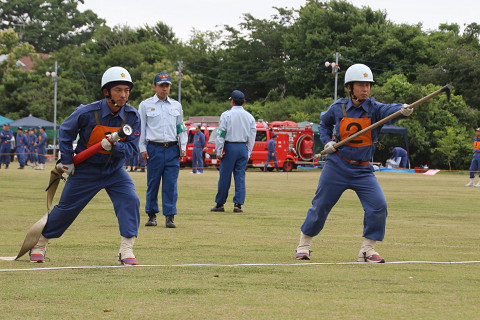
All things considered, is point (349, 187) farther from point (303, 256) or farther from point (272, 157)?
point (272, 157)

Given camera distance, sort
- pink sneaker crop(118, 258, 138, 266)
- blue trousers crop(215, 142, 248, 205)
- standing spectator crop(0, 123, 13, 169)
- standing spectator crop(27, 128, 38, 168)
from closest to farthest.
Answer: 1. pink sneaker crop(118, 258, 138, 266)
2. blue trousers crop(215, 142, 248, 205)
3. standing spectator crop(0, 123, 13, 169)
4. standing spectator crop(27, 128, 38, 168)

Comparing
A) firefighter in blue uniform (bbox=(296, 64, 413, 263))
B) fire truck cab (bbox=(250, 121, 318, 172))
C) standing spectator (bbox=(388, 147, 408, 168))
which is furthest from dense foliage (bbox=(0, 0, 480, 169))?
firefighter in blue uniform (bbox=(296, 64, 413, 263))

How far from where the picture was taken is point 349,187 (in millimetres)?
8469

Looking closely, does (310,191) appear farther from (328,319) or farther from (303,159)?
(303,159)

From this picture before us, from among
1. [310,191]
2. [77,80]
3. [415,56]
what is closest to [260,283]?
[310,191]

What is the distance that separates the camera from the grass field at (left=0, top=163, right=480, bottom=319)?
5457mm

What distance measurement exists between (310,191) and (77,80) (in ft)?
187

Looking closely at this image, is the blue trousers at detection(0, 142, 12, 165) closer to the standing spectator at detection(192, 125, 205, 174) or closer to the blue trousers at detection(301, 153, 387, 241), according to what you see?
the standing spectator at detection(192, 125, 205, 174)

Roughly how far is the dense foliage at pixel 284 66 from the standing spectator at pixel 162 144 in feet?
129

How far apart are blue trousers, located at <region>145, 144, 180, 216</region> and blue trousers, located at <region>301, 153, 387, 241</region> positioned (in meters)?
3.77

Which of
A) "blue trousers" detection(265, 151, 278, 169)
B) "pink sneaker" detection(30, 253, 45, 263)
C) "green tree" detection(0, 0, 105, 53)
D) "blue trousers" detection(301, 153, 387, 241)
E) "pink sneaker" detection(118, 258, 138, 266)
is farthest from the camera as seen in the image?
"green tree" detection(0, 0, 105, 53)

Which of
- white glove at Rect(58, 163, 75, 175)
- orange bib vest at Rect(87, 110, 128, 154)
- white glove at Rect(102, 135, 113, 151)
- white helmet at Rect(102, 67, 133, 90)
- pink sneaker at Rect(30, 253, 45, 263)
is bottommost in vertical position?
pink sneaker at Rect(30, 253, 45, 263)

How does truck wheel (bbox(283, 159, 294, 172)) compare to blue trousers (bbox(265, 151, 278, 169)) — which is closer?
blue trousers (bbox(265, 151, 278, 169))

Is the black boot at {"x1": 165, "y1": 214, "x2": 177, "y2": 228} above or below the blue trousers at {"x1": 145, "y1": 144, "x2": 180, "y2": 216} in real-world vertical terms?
below
